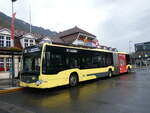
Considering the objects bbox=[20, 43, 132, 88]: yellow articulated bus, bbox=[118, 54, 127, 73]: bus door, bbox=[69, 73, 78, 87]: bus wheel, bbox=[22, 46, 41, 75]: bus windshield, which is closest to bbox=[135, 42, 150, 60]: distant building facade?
bbox=[118, 54, 127, 73]: bus door

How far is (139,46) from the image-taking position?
270 feet

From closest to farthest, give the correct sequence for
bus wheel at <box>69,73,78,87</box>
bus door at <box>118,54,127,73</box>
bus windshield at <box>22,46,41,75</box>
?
1. bus windshield at <box>22,46,41,75</box>
2. bus wheel at <box>69,73,78,87</box>
3. bus door at <box>118,54,127,73</box>

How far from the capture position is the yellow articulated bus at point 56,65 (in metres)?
8.01

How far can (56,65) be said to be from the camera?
28.5ft

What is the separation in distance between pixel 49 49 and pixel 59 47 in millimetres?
990

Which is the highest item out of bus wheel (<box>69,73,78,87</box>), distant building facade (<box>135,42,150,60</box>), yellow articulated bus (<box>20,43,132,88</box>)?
distant building facade (<box>135,42,150,60</box>)

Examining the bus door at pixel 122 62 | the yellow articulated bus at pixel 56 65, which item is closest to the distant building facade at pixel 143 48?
→ the bus door at pixel 122 62

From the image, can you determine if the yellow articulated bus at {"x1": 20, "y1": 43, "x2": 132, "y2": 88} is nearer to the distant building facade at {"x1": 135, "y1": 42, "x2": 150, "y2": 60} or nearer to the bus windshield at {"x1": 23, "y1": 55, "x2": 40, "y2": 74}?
the bus windshield at {"x1": 23, "y1": 55, "x2": 40, "y2": 74}

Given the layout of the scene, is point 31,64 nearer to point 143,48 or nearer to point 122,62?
point 122,62

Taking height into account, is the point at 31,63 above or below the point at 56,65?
above

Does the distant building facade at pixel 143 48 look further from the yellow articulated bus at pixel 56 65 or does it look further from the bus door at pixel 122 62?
the yellow articulated bus at pixel 56 65

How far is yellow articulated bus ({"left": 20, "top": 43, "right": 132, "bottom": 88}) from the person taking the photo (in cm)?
801

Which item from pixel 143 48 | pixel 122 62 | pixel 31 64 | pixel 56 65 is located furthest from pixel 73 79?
pixel 143 48

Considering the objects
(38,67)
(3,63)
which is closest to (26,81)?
(38,67)
